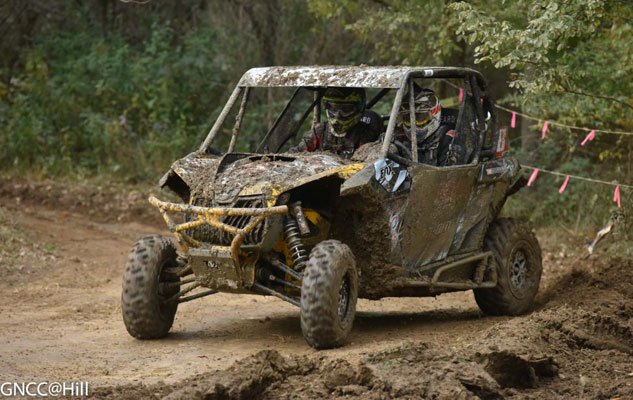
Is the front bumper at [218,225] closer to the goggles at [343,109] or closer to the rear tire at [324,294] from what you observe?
the rear tire at [324,294]

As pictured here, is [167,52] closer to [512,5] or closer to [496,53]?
[512,5]

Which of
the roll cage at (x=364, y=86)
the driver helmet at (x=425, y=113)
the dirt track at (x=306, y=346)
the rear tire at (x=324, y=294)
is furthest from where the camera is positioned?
the driver helmet at (x=425, y=113)

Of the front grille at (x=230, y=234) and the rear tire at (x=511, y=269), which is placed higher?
the front grille at (x=230, y=234)

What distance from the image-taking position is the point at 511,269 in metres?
10.5

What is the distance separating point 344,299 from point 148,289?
4.78 feet

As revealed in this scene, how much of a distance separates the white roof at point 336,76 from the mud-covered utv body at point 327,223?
0.01 metres

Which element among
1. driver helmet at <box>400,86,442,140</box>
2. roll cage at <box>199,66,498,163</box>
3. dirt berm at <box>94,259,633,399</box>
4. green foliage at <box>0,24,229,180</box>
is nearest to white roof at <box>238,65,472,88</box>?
roll cage at <box>199,66,498,163</box>

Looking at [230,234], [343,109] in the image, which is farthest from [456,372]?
[343,109]

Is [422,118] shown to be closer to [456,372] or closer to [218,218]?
[218,218]

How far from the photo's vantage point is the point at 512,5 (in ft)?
41.7

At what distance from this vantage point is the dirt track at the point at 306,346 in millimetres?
6781

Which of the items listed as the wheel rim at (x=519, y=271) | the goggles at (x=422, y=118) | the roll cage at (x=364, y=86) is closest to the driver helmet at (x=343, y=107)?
the roll cage at (x=364, y=86)

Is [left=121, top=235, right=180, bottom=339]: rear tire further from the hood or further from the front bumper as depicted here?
the hood

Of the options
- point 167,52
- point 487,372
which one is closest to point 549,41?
point 487,372
